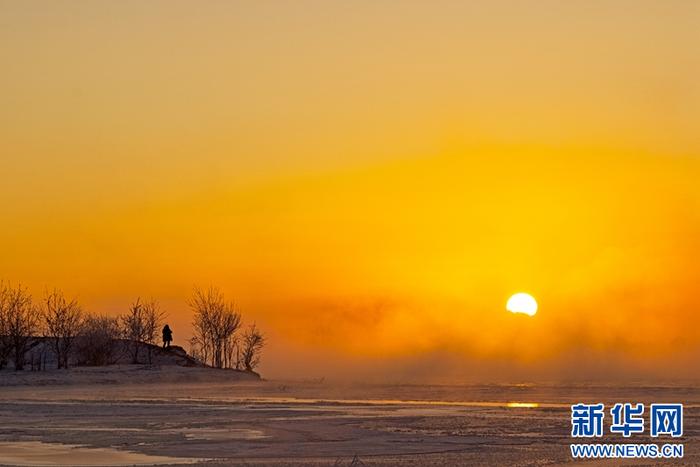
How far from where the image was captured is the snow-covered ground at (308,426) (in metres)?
17.4

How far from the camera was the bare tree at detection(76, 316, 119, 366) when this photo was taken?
214 ft

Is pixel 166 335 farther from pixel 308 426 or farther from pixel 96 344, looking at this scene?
pixel 308 426

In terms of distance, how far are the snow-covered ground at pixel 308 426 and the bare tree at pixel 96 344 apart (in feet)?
84.7

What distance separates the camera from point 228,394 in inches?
1495

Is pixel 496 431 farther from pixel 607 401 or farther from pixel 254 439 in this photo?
pixel 607 401

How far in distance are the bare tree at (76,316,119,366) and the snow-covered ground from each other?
2582cm

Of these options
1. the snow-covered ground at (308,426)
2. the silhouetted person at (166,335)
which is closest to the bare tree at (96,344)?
the silhouetted person at (166,335)

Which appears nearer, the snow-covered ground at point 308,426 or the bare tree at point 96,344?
the snow-covered ground at point 308,426

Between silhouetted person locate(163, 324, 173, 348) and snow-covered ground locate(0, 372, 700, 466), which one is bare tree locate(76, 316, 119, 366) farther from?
snow-covered ground locate(0, 372, 700, 466)

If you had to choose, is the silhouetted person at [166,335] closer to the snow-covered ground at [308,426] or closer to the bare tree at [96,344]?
the bare tree at [96,344]

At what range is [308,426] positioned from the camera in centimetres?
2247

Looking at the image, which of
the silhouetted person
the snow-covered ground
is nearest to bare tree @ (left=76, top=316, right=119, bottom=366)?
the silhouetted person

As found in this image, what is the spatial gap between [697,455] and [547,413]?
29.9 ft

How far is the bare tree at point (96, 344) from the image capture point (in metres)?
65.1
